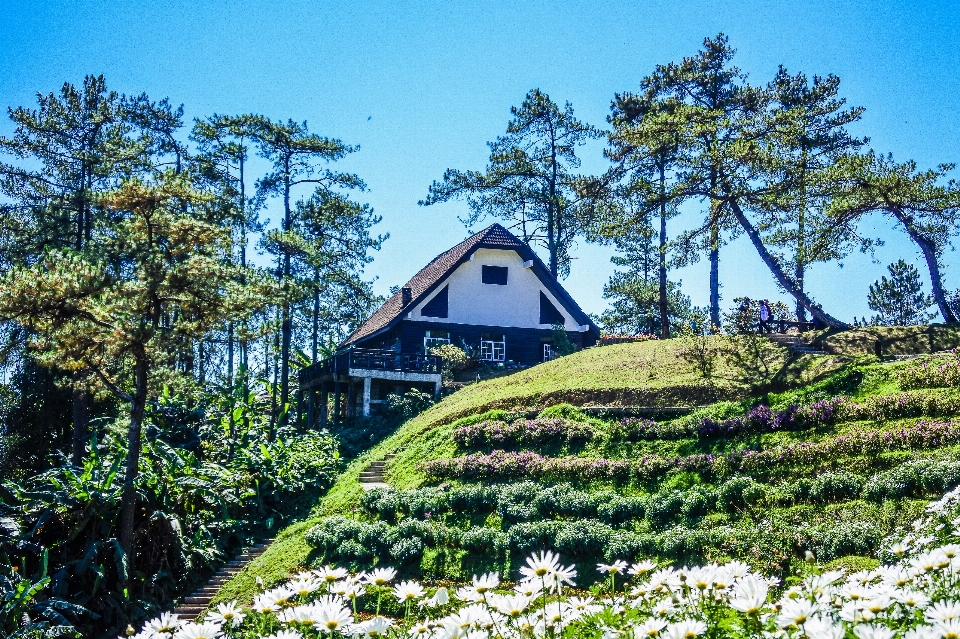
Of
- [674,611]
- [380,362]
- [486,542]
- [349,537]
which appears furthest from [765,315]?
[674,611]

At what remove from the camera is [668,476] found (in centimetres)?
1655

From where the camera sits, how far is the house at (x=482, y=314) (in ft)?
116

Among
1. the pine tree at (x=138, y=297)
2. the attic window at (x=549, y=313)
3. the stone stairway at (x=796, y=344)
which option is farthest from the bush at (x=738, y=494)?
the attic window at (x=549, y=313)

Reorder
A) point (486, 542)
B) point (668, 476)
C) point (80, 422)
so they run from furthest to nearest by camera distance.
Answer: point (80, 422), point (668, 476), point (486, 542)

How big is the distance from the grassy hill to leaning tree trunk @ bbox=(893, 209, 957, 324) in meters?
6.79

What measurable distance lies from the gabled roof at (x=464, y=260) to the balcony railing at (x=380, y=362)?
263cm

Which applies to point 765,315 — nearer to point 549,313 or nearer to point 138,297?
point 549,313

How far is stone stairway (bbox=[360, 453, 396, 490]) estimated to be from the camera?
20534 mm

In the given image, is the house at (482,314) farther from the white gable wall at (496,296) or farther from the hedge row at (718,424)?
the hedge row at (718,424)

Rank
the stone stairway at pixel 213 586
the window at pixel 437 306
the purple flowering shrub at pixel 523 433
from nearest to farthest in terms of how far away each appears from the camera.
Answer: the stone stairway at pixel 213 586 < the purple flowering shrub at pixel 523 433 < the window at pixel 437 306

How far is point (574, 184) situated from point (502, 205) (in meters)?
7.86

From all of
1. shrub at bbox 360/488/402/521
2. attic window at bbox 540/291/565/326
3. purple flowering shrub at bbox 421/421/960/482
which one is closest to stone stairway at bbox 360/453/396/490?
shrub at bbox 360/488/402/521

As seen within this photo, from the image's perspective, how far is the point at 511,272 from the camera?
37469 millimetres

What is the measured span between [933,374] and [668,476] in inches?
267
